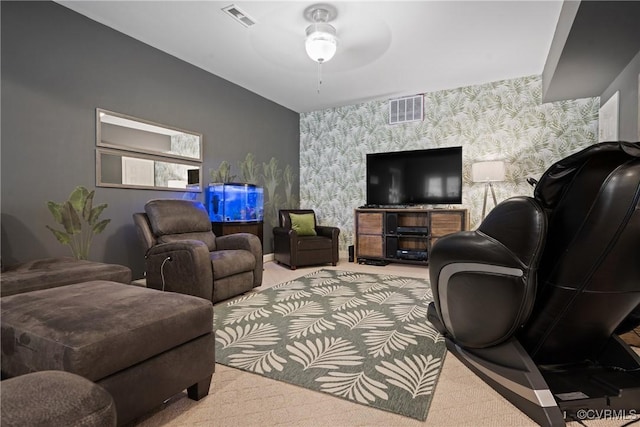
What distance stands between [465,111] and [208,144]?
12.0ft

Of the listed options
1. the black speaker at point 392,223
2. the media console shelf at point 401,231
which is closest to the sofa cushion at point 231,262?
the media console shelf at point 401,231

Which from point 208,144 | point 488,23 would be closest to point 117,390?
point 208,144

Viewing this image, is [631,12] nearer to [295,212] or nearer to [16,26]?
[295,212]

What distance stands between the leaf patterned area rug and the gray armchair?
0.21 m

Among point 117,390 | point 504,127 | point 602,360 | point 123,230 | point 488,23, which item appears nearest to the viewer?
point 117,390

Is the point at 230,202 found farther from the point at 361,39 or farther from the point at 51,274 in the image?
the point at 361,39

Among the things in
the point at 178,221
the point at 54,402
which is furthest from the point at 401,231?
the point at 54,402

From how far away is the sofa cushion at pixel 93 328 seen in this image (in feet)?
3.45

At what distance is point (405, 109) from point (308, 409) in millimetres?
4667

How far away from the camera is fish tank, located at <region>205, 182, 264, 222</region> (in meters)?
4.12

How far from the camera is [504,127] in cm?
448

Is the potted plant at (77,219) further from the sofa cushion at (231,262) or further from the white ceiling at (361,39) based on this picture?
the white ceiling at (361,39)

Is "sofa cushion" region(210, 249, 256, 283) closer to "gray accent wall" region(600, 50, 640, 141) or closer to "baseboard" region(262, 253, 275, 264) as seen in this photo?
"baseboard" region(262, 253, 275, 264)

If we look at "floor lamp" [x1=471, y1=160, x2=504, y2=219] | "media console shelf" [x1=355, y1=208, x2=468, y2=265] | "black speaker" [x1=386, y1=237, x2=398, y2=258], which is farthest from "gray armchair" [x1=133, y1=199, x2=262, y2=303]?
"floor lamp" [x1=471, y1=160, x2=504, y2=219]
